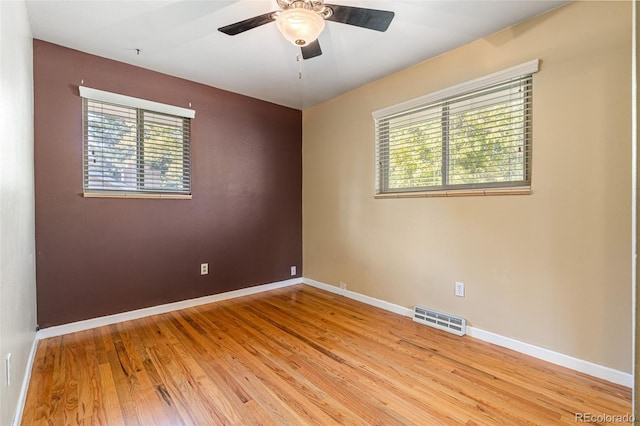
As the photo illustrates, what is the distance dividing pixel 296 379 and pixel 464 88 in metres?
2.62

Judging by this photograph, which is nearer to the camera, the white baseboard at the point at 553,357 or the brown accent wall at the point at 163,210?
the white baseboard at the point at 553,357

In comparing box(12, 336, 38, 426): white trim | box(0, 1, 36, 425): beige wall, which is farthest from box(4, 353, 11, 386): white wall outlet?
box(12, 336, 38, 426): white trim

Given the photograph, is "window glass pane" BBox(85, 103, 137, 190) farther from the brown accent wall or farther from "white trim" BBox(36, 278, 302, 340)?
→ "white trim" BBox(36, 278, 302, 340)

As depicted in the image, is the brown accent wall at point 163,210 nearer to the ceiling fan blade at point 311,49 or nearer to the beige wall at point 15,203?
the beige wall at point 15,203

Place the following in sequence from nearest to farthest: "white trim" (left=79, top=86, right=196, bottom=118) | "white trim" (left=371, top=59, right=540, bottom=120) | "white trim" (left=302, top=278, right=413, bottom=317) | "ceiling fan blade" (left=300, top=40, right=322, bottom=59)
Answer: "ceiling fan blade" (left=300, top=40, right=322, bottom=59)
"white trim" (left=371, top=59, right=540, bottom=120)
"white trim" (left=79, top=86, right=196, bottom=118)
"white trim" (left=302, top=278, right=413, bottom=317)

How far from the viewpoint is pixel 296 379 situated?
75.1 inches

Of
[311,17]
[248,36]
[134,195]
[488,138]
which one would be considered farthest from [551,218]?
[134,195]

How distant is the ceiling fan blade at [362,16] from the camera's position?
166cm

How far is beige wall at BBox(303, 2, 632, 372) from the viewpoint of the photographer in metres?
1.84

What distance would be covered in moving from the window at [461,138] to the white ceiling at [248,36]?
41 cm

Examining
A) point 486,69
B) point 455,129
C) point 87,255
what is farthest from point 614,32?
point 87,255

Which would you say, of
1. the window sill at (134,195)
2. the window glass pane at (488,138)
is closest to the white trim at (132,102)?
the window sill at (134,195)


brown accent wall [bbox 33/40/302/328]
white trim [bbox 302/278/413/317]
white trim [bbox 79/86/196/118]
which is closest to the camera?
brown accent wall [bbox 33/40/302/328]
